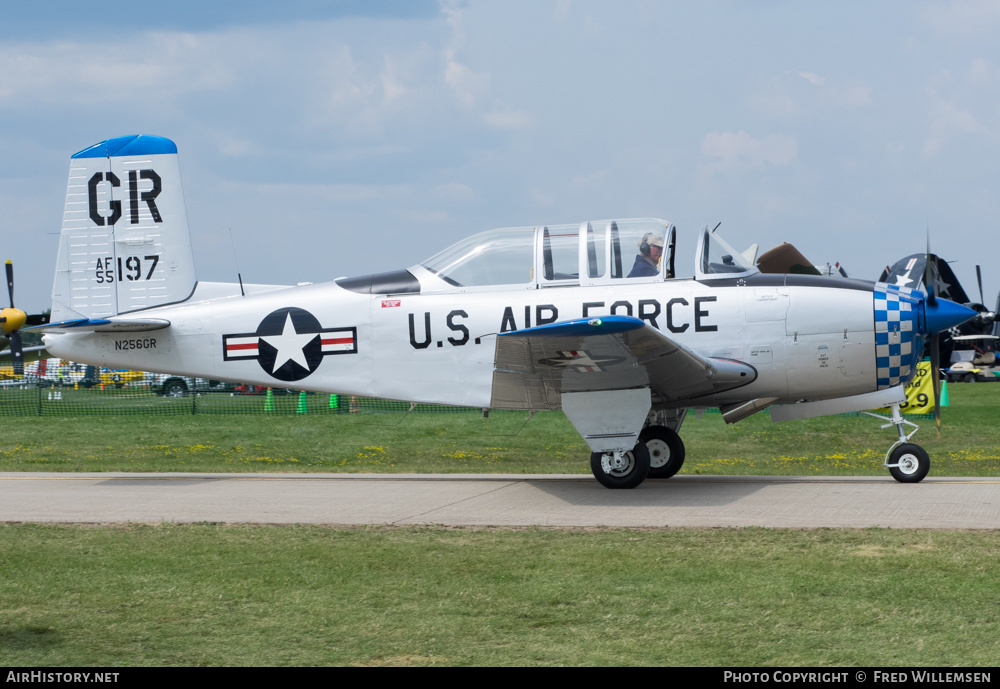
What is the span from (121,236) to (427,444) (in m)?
8.65

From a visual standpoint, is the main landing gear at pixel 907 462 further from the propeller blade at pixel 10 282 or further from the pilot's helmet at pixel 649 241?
the propeller blade at pixel 10 282

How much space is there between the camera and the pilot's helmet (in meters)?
11.4

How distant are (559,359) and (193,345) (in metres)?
5.29

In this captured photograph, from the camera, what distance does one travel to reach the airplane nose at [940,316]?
11039mm

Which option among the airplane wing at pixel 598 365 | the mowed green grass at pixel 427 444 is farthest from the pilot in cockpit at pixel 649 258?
the mowed green grass at pixel 427 444

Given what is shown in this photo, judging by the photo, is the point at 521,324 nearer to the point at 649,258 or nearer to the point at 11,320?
the point at 649,258

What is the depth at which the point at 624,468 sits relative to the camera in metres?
11.0

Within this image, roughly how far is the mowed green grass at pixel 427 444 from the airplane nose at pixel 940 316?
3429 mm

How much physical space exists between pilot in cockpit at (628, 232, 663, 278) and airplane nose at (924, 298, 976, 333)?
10.3 feet

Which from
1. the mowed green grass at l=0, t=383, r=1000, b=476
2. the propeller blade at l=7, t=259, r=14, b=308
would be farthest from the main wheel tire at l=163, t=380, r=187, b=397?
the propeller blade at l=7, t=259, r=14, b=308

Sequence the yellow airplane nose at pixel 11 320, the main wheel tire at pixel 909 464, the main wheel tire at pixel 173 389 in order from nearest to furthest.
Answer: the main wheel tire at pixel 909 464
the yellow airplane nose at pixel 11 320
the main wheel tire at pixel 173 389

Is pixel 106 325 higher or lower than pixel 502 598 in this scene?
higher

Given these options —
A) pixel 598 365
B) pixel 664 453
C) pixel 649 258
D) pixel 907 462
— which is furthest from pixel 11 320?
pixel 907 462

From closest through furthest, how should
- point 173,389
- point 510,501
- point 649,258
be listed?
point 510,501
point 649,258
point 173,389
